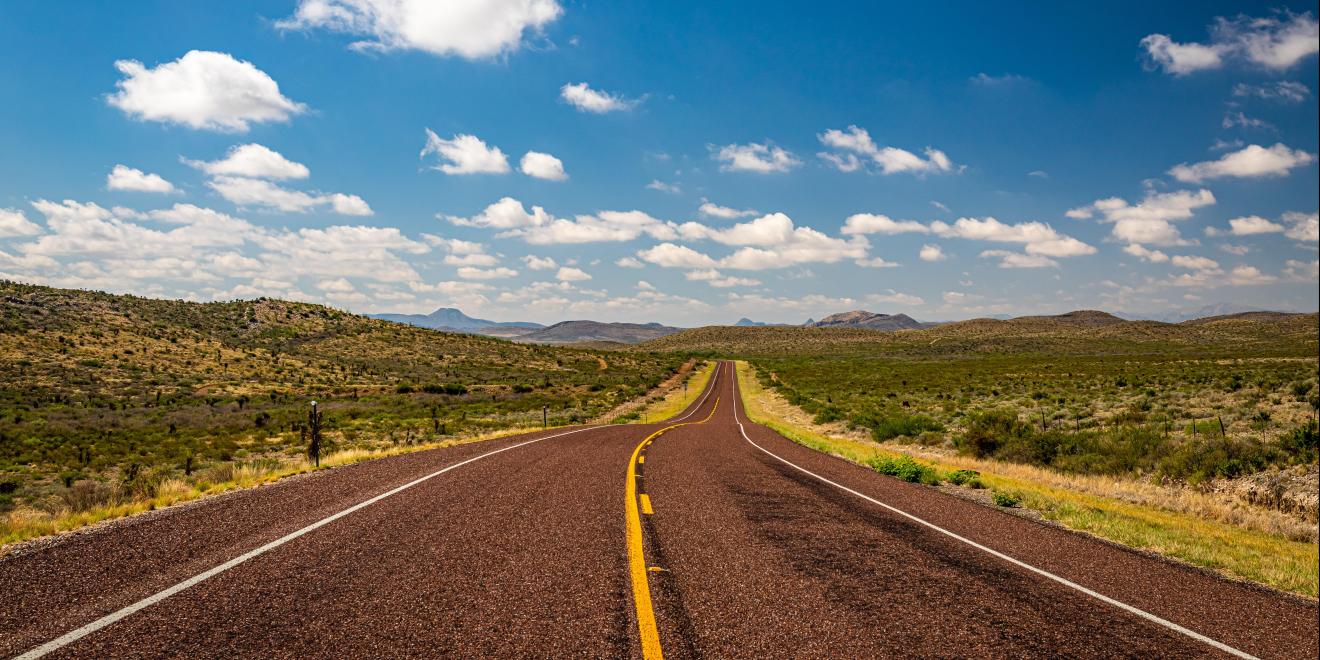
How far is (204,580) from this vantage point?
5.13 m

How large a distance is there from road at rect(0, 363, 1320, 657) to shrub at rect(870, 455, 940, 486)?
14.7 ft

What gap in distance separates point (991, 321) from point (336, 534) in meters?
195

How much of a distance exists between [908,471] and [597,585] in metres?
11.7

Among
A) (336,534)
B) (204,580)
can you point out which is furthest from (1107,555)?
(204,580)

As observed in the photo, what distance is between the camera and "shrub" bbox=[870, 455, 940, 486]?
1427 centimetres

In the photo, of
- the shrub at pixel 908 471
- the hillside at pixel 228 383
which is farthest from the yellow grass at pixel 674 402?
the shrub at pixel 908 471

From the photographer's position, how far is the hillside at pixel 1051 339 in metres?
105

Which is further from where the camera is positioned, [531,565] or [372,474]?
[372,474]

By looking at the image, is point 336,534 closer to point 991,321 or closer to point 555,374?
point 555,374

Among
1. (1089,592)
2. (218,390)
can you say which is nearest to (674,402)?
(218,390)

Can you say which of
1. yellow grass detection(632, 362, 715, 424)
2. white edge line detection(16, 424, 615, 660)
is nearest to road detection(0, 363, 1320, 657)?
white edge line detection(16, 424, 615, 660)

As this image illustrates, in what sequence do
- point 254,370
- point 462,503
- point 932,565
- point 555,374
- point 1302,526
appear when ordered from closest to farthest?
point 932,565
point 462,503
point 1302,526
point 254,370
point 555,374

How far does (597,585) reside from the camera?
5.29 metres

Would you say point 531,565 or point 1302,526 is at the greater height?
point 531,565
